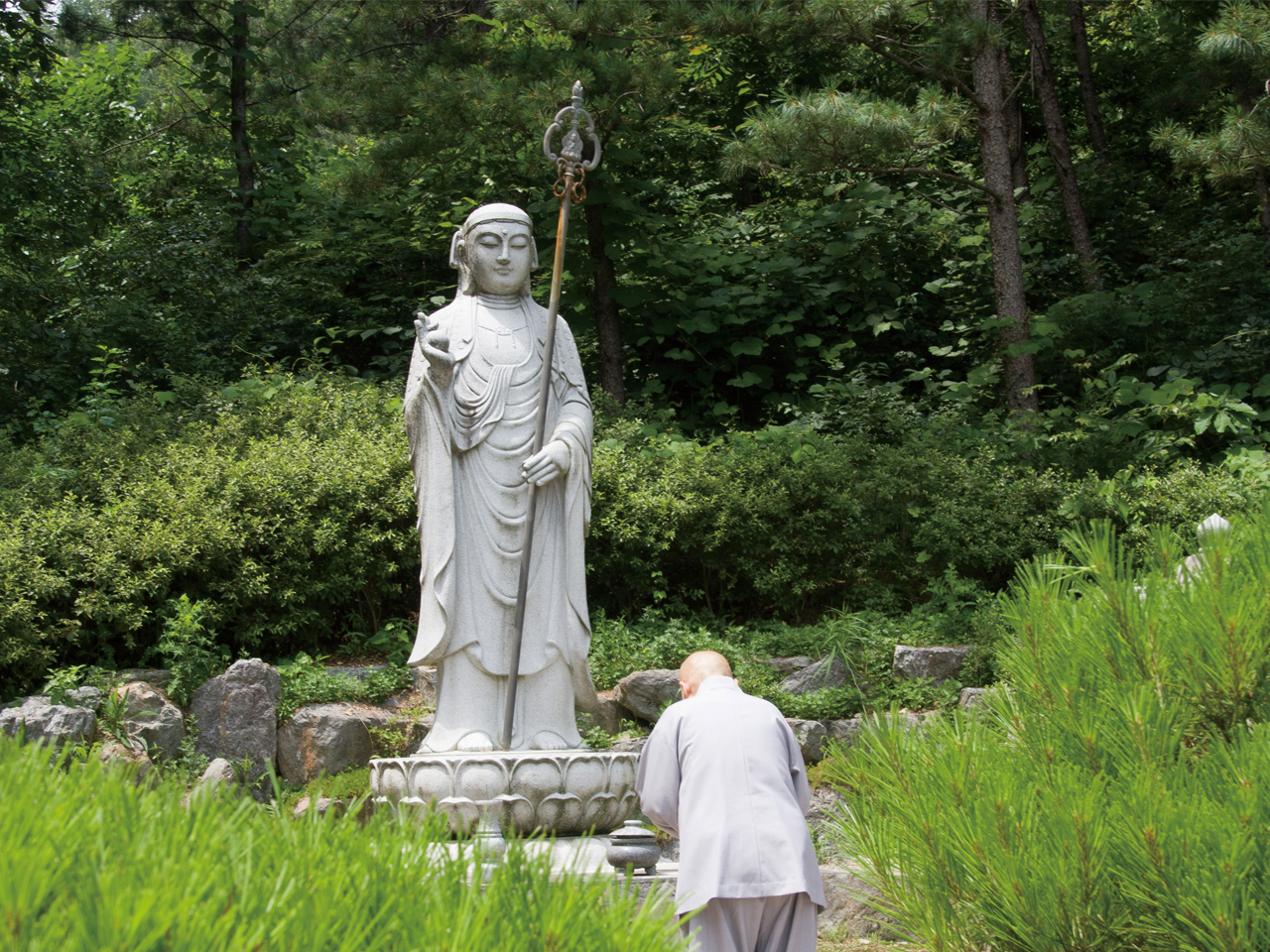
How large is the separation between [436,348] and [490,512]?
77cm

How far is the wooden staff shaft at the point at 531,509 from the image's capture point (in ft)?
16.0

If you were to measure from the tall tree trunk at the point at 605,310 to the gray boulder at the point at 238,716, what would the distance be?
4.68m

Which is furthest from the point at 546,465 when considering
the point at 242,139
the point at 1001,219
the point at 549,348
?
the point at 242,139

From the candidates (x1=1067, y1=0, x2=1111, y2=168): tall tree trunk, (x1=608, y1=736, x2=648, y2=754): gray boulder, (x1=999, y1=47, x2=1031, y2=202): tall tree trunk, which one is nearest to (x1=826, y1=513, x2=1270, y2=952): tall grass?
(x1=608, y1=736, x2=648, y2=754): gray boulder

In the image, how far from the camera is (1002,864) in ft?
5.83

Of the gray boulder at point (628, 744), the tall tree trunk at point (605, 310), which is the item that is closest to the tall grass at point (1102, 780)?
the gray boulder at point (628, 744)

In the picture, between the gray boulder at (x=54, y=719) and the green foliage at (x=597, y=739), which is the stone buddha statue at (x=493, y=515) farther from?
the gray boulder at (x=54, y=719)

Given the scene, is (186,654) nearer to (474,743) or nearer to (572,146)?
(474,743)

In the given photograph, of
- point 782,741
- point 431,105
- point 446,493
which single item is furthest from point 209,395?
point 782,741

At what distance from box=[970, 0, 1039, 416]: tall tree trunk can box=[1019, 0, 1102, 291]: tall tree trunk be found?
1.91 metres

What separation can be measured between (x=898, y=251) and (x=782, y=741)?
10023 millimetres

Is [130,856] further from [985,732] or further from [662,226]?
[662,226]

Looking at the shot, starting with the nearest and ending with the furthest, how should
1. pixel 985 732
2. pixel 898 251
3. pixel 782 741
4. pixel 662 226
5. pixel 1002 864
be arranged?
pixel 1002 864 → pixel 985 732 → pixel 782 741 → pixel 662 226 → pixel 898 251

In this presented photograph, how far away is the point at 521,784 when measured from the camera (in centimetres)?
446
